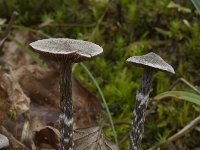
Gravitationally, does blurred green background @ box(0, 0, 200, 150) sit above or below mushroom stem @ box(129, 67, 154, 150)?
below

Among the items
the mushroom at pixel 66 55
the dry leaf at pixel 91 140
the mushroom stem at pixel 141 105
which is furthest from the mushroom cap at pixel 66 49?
the dry leaf at pixel 91 140

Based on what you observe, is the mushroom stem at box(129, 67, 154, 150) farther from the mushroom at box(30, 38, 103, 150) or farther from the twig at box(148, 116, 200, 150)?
the twig at box(148, 116, 200, 150)

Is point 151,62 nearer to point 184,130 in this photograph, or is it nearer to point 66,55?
point 66,55

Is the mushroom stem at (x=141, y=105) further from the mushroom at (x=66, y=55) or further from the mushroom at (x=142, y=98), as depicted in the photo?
the mushroom at (x=66, y=55)

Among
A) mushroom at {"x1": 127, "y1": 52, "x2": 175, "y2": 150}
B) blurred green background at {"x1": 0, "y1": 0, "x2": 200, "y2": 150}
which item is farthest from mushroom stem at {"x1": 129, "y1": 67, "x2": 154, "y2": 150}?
blurred green background at {"x1": 0, "y1": 0, "x2": 200, "y2": 150}

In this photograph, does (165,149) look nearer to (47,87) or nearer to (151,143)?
(151,143)
